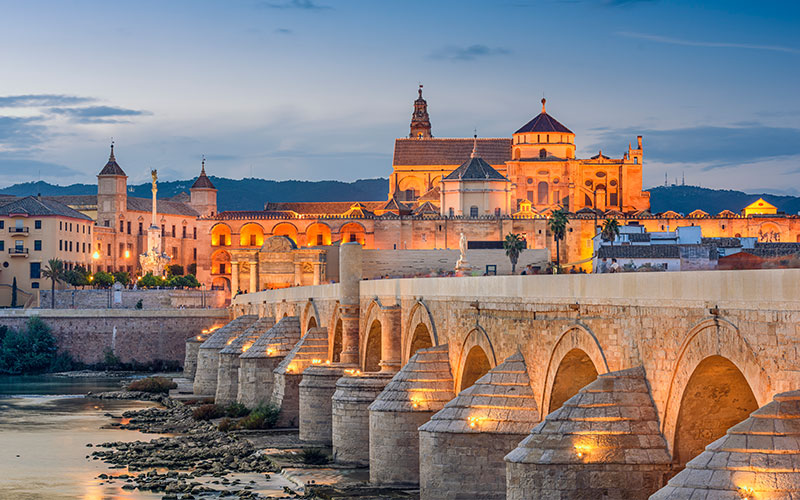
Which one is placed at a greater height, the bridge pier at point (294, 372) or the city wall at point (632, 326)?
the city wall at point (632, 326)

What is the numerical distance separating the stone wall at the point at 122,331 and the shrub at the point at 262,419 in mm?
37256

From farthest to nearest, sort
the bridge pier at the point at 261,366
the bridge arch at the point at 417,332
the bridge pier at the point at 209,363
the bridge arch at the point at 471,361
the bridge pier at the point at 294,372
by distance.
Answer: the bridge pier at the point at 209,363
the bridge pier at the point at 261,366
the bridge pier at the point at 294,372
the bridge arch at the point at 417,332
the bridge arch at the point at 471,361

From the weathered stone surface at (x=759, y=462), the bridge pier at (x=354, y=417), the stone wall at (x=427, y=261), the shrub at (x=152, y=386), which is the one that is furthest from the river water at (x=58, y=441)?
the stone wall at (x=427, y=261)

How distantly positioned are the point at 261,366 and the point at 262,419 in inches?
159

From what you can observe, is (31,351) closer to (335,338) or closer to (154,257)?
(154,257)

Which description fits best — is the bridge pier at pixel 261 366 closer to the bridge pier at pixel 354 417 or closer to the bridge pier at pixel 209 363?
the bridge pier at pixel 209 363

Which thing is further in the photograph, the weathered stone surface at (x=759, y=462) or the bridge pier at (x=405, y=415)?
the bridge pier at (x=405, y=415)

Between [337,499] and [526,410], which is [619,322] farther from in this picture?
[337,499]

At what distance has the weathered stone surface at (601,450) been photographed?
1406cm

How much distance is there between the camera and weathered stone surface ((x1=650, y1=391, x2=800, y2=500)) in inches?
426

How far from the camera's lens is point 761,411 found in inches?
440

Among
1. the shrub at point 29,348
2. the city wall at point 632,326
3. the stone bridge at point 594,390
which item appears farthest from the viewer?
the shrub at point 29,348

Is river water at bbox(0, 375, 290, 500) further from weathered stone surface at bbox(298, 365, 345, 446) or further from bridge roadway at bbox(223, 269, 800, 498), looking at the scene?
bridge roadway at bbox(223, 269, 800, 498)

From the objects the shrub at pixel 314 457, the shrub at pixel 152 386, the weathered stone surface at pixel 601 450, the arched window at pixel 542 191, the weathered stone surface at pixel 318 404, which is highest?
the arched window at pixel 542 191
